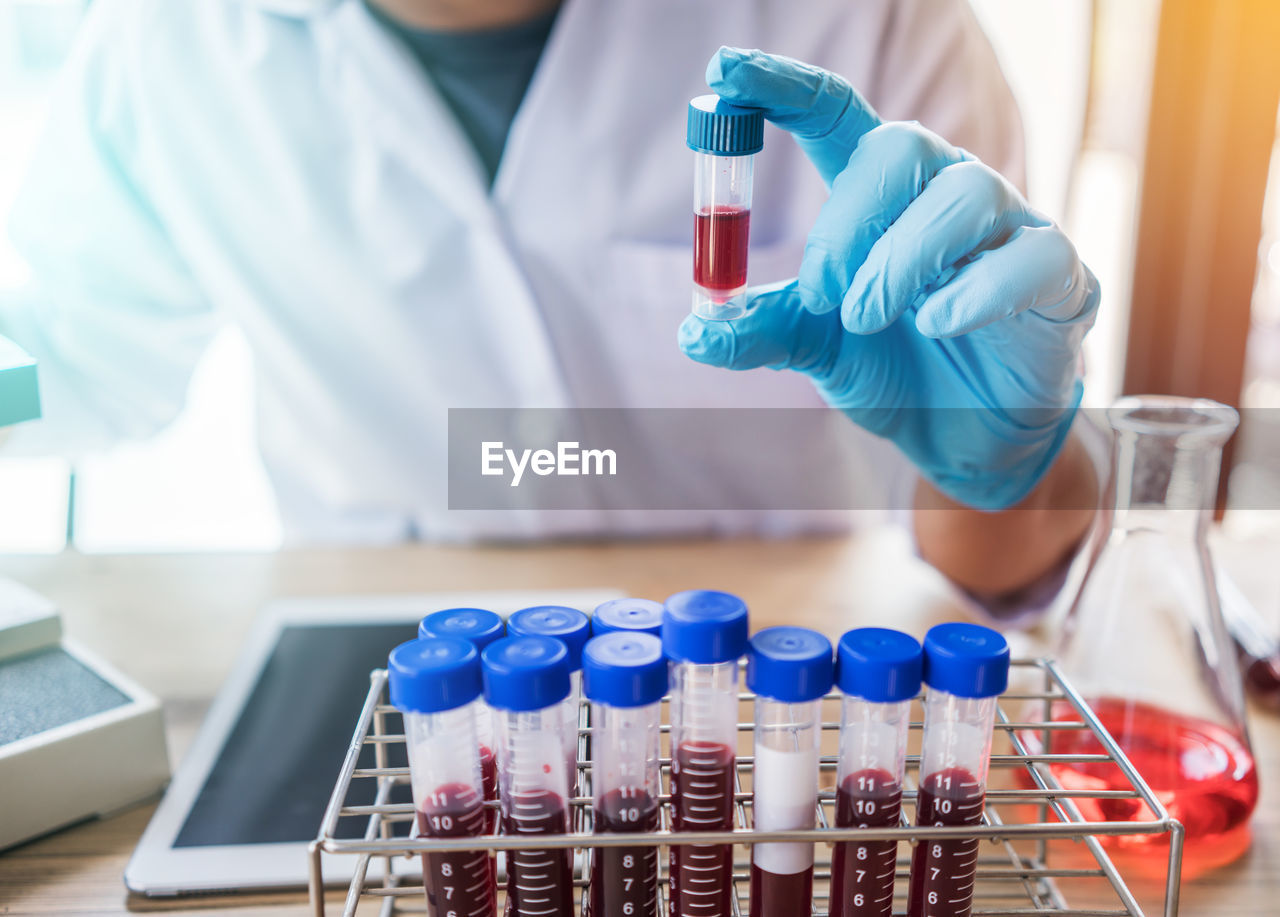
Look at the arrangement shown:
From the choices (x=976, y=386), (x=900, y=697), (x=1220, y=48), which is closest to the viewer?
(x=900, y=697)

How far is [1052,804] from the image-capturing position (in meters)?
0.57

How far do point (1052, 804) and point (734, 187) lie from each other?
16.1 inches

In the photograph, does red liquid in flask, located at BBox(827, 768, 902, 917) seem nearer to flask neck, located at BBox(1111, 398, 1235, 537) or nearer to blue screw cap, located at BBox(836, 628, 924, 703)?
blue screw cap, located at BBox(836, 628, 924, 703)

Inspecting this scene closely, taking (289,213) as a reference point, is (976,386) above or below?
below

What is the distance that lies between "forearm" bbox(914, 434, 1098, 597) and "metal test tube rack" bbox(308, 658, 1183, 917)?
10.6 inches

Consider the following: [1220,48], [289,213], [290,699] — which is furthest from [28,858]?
[1220,48]

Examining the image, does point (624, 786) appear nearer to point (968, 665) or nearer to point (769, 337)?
point (968, 665)

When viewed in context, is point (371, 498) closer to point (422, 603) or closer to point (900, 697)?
point (422, 603)

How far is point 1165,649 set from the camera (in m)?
0.74

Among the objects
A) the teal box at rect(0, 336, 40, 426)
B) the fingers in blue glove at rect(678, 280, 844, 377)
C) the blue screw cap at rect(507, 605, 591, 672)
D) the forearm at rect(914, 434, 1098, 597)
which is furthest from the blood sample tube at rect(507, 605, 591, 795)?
the forearm at rect(914, 434, 1098, 597)

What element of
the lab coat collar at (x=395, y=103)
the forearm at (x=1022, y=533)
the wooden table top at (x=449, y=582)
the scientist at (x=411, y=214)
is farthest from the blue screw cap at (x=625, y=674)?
the lab coat collar at (x=395, y=103)

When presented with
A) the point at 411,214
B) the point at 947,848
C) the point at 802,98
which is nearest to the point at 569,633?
the point at 947,848

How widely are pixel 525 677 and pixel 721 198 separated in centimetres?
32

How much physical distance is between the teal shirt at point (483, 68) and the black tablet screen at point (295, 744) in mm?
655
